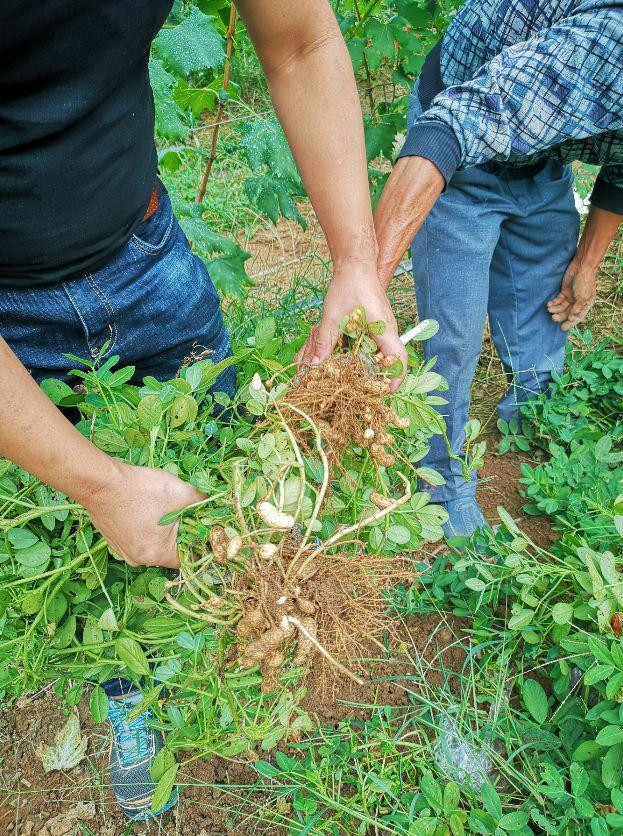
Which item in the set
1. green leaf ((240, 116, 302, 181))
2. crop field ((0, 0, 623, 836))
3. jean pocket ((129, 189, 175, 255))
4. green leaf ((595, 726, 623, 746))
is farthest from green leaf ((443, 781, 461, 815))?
green leaf ((240, 116, 302, 181))

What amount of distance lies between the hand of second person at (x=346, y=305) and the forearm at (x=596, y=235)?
39.5 inches

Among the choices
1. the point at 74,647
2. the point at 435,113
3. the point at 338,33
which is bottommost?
the point at 74,647

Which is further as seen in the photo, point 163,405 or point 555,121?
point 555,121

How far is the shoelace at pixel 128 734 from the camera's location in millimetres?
1322

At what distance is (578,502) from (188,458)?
1.14m

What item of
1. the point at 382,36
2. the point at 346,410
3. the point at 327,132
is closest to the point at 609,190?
the point at 382,36

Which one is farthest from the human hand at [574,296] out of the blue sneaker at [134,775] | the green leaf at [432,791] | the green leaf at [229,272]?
the blue sneaker at [134,775]

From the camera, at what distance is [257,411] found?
0.90 meters

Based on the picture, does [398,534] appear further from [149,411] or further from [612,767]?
[612,767]

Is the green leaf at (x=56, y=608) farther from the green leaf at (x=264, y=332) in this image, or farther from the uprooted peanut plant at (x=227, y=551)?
the green leaf at (x=264, y=332)

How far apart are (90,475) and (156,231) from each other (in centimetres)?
56

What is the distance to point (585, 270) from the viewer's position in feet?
6.45

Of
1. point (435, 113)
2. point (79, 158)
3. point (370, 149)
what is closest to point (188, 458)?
point (79, 158)

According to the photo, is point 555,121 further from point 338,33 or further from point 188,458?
point 188,458
